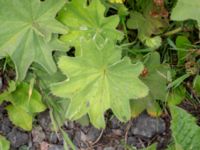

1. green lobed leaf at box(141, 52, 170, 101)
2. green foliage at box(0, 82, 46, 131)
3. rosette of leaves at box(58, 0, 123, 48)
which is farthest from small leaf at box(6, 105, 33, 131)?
green lobed leaf at box(141, 52, 170, 101)

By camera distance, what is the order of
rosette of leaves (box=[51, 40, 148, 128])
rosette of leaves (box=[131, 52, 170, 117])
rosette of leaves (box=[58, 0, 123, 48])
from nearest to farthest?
1. rosette of leaves (box=[51, 40, 148, 128])
2. rosette of leaves (box=[58, 0, 123, 48])
3. rosette of leaves (box=[131, 52, 170, 117])

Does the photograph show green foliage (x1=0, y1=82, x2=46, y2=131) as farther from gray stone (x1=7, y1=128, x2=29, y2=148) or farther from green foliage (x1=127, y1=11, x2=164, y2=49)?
green foliage (x1=127, y1=11, x2=164, y2=49)

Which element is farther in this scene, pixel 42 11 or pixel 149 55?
pixel 149 55

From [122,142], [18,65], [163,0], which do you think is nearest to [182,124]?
[122,142]

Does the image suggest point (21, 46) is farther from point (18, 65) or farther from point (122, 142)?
point (122, 142)

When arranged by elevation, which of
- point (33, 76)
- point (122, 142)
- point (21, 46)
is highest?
point (21, 46)

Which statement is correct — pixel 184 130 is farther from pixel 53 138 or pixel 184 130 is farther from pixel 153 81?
pixel 53 138

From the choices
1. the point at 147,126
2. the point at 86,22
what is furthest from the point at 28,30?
the point at 147,126

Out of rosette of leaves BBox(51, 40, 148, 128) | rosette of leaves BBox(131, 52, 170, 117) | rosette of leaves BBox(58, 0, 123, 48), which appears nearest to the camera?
rosette of leaves BBox(51, 40, 148, 128)

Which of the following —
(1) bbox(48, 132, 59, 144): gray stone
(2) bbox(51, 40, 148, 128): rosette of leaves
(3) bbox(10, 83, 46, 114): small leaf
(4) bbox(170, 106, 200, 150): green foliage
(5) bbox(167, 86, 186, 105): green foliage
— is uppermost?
(2) bbox(51, 40, 148, 128): rosette of leaves
